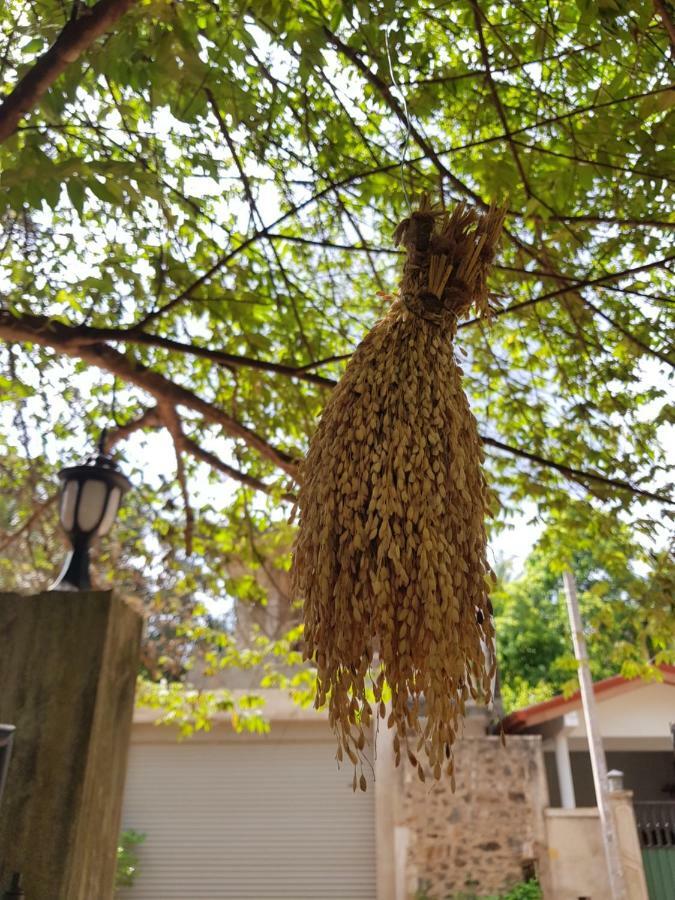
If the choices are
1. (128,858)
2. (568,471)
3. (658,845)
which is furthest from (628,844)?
(568,471)

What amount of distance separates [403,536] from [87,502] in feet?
8.57

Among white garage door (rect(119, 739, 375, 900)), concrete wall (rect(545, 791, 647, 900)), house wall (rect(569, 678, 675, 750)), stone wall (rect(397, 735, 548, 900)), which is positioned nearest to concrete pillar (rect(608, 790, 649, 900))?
concrete wall (rect(545, 791, 647, 900))

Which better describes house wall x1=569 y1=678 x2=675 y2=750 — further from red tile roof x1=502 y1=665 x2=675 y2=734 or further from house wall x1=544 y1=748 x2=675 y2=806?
house wall x1=544 y1=748 x2=675 y2=806

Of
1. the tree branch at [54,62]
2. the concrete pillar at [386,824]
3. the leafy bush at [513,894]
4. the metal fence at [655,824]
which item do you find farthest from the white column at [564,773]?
the tree branch at [54,62]

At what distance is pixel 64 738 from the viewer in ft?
8.28

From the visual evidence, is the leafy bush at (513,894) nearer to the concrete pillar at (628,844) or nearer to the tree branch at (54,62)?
the concrete pillar at (628,844)

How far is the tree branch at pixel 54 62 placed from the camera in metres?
2.40

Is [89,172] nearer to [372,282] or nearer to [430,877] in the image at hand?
[372,282]

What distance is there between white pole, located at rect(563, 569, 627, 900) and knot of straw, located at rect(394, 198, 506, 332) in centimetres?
653

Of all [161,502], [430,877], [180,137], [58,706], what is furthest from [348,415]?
[430,877]

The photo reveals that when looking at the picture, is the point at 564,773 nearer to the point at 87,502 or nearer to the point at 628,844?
the point at 628,844

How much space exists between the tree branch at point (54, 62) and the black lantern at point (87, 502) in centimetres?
167

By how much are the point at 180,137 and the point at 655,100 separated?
2.08m

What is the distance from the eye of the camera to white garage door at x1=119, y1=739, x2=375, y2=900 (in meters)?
9.54
